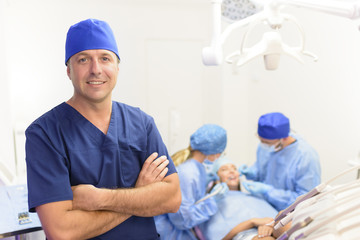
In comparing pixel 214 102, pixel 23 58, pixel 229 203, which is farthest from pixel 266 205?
pixel 23 58

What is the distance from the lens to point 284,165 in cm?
212

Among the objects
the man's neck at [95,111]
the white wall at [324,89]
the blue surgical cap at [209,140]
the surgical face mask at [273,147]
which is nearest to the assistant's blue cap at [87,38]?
the man's neck at [95,111]

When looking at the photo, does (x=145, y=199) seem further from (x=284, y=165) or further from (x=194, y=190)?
(x=284, y=165)

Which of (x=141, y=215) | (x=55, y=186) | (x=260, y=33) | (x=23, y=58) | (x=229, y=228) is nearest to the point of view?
(x=55, y=186)

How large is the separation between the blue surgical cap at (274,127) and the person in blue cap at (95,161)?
908 millimetres

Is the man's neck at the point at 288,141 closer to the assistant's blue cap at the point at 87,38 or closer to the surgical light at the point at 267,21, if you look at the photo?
the surgical light at the point at 267,21

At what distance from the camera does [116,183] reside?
1269 mm

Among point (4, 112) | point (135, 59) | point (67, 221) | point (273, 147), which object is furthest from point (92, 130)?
point (135, 59)

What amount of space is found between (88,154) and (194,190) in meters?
0.85

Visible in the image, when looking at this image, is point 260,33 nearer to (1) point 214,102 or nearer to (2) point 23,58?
(1) point 214,102

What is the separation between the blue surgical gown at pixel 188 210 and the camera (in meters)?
1.83

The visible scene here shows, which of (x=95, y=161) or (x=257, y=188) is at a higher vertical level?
(x=95, y=161)

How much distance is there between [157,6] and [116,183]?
2.44m

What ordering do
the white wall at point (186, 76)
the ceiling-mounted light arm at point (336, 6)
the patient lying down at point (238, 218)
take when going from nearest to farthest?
the ceiling-mounted light arm at point (336, 6), the patient lying down at point (238, 218), the white wall at point (186, 76)
